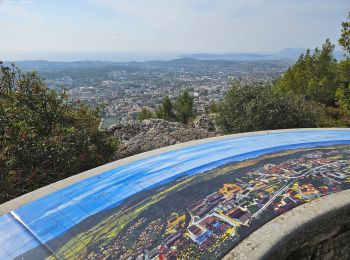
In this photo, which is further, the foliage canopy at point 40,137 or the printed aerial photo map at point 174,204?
the foliage canopy at point 40,137

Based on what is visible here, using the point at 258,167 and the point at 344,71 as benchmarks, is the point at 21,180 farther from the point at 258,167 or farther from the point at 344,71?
the point at 344,71

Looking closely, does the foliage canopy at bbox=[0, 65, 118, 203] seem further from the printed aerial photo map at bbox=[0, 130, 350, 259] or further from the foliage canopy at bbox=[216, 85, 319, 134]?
the foliage canopy at bbox=[216, 85, 319, 134]

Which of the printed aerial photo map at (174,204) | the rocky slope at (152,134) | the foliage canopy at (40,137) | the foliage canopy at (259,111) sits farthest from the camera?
the foliage canopy at (259,111)

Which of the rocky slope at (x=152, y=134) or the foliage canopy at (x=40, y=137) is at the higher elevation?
the foliage canopy at (x=40, y=137)

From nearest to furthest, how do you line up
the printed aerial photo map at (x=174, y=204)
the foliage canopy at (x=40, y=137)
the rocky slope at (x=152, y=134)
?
1. the printed aerial photo map at (x=174, y=204)
2. the foliage canopy at (x=40, y=137)
3. the rocky slope at (x=152, y=134)

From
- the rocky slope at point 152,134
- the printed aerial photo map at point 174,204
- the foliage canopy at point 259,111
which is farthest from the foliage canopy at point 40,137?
the foliage canopy at point 259,111

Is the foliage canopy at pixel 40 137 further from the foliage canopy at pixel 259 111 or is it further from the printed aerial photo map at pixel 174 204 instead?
the foliage canopy at pixel 259 111

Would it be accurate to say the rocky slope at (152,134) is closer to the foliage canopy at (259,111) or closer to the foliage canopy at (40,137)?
the foliage canopy at (259,111)

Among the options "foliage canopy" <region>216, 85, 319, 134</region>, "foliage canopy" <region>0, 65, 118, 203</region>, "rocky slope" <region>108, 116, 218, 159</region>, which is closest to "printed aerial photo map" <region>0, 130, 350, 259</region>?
"foliage canopy" <region>0, 65, 118, 203</region>

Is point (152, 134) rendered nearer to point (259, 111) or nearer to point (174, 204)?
point (259, 111)

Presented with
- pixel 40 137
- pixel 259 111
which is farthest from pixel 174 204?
pixel 259 111
